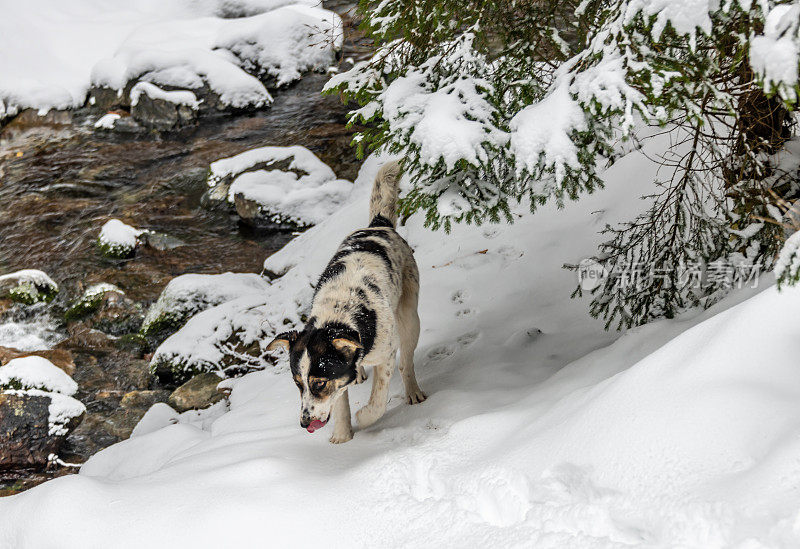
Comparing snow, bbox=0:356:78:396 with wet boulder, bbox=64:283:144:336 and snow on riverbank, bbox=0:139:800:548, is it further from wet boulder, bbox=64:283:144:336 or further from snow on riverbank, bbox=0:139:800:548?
snow on riverbank, bbox=0:139:800:548

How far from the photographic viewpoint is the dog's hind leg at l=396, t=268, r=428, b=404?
4.88 meters

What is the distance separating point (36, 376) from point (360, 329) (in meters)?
5.53

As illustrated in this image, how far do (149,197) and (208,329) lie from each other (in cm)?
579

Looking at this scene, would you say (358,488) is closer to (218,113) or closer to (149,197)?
(149,197)

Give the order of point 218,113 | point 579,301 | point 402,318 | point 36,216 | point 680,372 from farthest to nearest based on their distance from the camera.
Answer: point 218,113 → point 36,216 → point 579,301 → point 402,318 → point 680,372

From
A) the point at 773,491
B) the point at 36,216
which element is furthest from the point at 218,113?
the point at 773,491

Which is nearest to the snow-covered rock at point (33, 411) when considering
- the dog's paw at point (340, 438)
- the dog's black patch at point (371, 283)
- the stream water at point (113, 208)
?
the stream water at point (113, 208)

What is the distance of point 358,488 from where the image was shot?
3.38 metres

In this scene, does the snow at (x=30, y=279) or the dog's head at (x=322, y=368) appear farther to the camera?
the snow at (x=30, y=279)

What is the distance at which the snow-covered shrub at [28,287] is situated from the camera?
31.0ft

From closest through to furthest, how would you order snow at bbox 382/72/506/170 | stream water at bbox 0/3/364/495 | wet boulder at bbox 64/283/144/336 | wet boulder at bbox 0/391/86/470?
snow at bbox 382/72/506/170 → wet boulder at bbox 0/391/86/470 → stream water at bbox 0/3/364/495 → wet boulder at bbox 64/283/144/336

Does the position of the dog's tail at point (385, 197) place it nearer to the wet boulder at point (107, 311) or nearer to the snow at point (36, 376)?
the snow at point (36, 376)

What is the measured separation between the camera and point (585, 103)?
3375 mm

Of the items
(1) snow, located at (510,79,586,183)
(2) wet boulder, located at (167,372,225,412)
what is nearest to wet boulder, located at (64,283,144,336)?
(2) wet boulder, located at (167,372,225,412)
